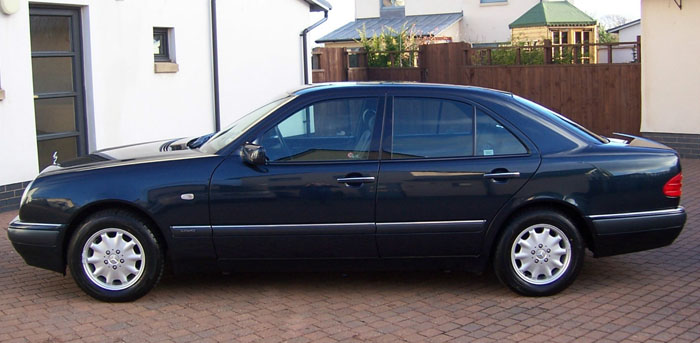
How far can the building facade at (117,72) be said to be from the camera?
10.3 meters

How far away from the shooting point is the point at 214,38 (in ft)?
45.3

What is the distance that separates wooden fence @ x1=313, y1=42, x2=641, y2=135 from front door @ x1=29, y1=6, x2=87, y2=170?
10.2 meters

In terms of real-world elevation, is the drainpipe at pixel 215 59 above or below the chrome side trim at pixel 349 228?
above

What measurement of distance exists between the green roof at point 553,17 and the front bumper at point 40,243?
3188 centimetres

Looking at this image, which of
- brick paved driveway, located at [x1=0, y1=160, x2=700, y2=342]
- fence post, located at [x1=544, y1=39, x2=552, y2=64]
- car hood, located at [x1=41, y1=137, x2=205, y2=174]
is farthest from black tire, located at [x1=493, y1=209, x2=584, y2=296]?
fence post, located at [x1=544, y1=39, x2=552, y2=64]

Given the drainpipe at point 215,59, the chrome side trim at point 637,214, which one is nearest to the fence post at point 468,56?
the drainpipe at point 215,59

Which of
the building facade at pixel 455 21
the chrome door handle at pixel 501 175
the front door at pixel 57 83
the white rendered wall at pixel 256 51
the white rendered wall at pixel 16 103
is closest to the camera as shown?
the chrome door handle at pixel 501 175

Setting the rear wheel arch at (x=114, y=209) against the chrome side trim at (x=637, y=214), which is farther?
the chrome side trim at (x=637, y=214)

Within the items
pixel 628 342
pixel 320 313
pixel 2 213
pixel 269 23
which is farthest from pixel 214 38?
pixel 628 342

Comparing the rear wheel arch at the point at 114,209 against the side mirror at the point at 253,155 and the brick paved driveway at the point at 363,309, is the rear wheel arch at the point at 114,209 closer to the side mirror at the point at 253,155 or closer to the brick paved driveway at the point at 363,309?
the brick paved driveway at the point at 363,309

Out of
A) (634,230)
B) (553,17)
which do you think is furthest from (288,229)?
(553,17)

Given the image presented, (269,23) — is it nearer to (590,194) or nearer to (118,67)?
(118,67)

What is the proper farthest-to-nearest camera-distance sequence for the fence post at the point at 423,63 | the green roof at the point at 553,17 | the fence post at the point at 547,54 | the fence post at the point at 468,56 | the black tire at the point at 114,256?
the green roof at the point at 553,17 < the fence post at the point at 423,63 < the fence post at the point at 468,56 < the fence post at the point at 547,54 < the black tire at the point at 114,256

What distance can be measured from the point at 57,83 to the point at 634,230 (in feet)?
24.9
